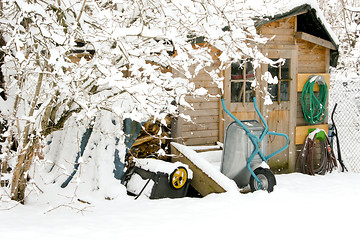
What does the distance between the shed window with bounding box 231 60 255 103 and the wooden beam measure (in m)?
1.28

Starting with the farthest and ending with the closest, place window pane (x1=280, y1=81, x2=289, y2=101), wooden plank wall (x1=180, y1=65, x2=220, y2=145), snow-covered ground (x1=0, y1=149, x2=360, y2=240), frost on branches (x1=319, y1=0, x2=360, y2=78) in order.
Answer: frost on branches (x1=319, y1=0, x2=360, y2=78) → window pane (x1=280, y1=81, x2=289, y2=101) → wooden plank wall (x1=180, y1=65, x2=220, y2=145) → snow-covered ground (x1=0, y1=149, x2=360, y2=240)

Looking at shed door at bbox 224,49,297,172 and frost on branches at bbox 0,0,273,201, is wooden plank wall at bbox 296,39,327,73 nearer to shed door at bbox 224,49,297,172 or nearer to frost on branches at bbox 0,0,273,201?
shed door at bbox 224,49,297,172

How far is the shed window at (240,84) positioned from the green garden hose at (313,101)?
1.34 metres

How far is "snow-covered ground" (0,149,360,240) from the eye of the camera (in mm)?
4367

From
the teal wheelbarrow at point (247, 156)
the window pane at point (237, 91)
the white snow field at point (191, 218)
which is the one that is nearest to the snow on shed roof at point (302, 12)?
the window pane at point (237, 91)

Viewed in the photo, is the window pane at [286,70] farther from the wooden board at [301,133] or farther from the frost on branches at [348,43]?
the frost on branches at [348,43]

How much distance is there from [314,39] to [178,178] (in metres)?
4.37

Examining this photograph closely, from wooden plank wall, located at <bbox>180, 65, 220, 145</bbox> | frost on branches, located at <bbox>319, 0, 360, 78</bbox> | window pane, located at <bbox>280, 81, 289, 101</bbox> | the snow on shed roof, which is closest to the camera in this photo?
wooden plank wall, located at <bbox>180, 65, 220, 145</bbox>

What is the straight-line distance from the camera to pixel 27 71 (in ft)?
14.6

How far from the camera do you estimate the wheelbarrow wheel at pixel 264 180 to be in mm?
6480

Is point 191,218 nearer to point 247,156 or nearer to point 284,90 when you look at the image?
point 247,156

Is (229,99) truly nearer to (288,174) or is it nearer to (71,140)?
(288,174)

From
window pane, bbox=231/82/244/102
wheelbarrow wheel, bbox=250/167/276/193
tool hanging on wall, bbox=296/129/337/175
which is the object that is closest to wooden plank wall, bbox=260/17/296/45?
window pane, bbox=231/82/244/102

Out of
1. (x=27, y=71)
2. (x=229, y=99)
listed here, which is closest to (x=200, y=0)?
(x=27, y=71)
